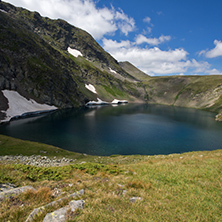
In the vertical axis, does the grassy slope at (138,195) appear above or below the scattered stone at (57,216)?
below

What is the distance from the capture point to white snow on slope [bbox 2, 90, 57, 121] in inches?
2920

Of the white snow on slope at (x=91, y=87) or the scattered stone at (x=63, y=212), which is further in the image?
the white snow on slope at (x=91, y=87)

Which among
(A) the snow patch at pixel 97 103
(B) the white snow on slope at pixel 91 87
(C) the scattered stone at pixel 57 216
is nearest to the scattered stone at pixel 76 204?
(C) the scattered stone at pixel 57 216

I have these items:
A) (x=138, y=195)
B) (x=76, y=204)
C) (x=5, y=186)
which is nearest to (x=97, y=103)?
(x=5, y=186)

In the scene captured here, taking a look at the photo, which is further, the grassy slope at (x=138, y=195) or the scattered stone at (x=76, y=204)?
the scattered stone at (x=76, y=204)

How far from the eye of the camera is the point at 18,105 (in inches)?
3263

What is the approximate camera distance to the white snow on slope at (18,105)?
243ft

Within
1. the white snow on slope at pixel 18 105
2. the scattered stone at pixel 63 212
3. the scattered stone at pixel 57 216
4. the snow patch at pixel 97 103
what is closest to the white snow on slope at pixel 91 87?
the snow patch at pixel 97 103

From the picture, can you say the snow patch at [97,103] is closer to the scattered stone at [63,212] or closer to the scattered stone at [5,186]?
the scattered stone at [5,186]

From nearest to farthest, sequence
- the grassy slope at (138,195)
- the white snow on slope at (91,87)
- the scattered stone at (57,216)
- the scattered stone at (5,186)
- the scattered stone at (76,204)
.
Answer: the scattered stone at (57,216) < the grassy slope at (138,195) < the scattered stone at (76,204) < the scattered stone at (5,186) < the white snow on slope at (91,87)

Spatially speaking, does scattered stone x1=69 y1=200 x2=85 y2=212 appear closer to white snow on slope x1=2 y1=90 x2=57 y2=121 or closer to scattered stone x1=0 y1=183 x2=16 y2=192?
scattered stone x1=0 y1=183 x2=16 y2=192

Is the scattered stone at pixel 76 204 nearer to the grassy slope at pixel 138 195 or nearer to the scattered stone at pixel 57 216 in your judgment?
the grassy slope at pixel 138 195

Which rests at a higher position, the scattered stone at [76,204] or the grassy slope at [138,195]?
the scattered stone at [76,204]

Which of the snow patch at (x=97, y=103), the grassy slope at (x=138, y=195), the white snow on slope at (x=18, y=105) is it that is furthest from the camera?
the snow patch at (x=97, y=103)
